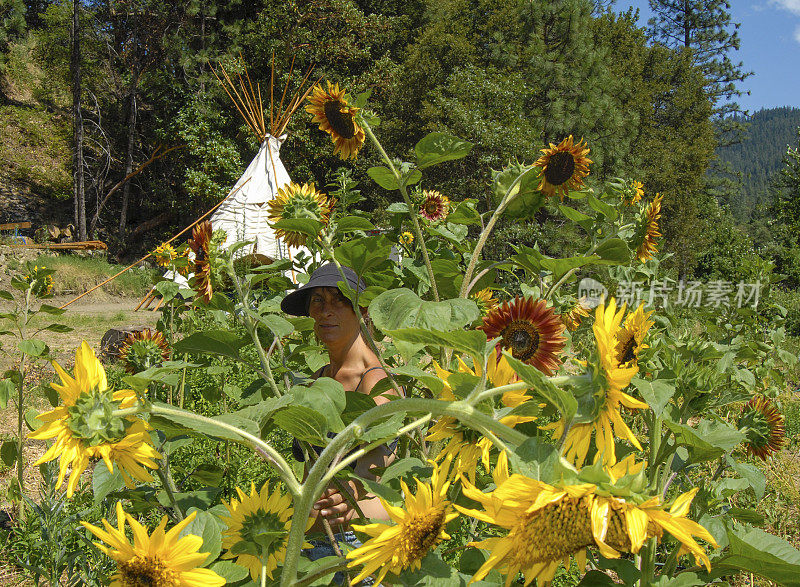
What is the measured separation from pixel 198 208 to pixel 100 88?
363cm

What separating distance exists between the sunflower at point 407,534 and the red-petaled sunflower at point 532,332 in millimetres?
394

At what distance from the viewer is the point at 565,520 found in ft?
1.19

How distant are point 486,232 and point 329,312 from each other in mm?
588

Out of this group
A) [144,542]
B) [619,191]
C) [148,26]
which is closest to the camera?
[144,542]

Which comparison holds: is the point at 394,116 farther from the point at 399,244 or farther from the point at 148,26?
the point at 399,244

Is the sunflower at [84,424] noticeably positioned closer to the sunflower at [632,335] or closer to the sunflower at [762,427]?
the sunflower at [632,335]

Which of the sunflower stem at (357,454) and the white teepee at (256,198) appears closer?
the sunflower stem at (357,454)

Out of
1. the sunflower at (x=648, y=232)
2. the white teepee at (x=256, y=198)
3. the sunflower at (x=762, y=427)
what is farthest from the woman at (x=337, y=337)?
the white teepee at (x=256, y=198)

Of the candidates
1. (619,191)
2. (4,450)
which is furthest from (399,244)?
(4,450)

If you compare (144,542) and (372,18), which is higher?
(372,18)

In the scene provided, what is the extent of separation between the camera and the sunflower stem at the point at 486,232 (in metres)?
0.83

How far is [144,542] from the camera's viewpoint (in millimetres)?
502

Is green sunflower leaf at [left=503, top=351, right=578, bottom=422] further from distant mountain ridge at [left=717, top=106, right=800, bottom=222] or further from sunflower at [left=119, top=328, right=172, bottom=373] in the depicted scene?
distant mountain ridge at [left=717, top=106, right=800, bottom=222]

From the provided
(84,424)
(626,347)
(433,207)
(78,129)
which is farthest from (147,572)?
(78,129)
